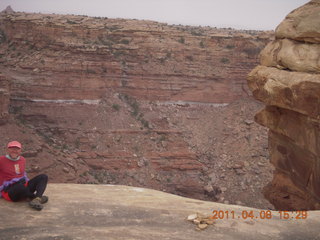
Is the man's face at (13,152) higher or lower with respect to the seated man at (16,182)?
higher

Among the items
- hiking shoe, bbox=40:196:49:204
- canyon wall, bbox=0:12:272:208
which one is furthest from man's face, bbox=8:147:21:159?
canyon wall, bbox=0:12:272:208

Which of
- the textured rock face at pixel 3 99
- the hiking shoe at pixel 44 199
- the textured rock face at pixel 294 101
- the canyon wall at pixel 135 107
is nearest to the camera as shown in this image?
the hiking shoe at pixel 44 199

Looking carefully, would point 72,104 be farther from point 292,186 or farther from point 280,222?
point 280,222

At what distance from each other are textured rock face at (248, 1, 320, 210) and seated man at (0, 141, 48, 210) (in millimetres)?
7449

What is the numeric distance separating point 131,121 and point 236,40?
12.8 m

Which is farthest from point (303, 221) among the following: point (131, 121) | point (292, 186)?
point (131, 121)

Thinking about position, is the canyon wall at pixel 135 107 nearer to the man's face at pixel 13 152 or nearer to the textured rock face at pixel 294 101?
the textured rock face at pixel 294 101

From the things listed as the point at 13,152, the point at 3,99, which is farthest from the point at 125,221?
the point at 3,99

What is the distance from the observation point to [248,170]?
28.2 metres

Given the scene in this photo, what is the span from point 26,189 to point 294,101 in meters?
7.88

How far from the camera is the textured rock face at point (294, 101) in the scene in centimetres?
1115

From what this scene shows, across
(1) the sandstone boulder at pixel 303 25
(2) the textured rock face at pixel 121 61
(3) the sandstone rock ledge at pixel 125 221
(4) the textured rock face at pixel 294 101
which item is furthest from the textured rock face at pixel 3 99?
(1) the sandstone boulder at pixel 303 25

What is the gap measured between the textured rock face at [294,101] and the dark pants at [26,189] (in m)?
7.38

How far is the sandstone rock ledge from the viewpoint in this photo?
251 inches
